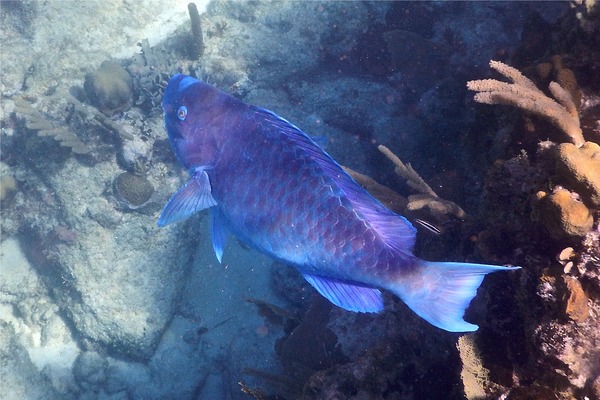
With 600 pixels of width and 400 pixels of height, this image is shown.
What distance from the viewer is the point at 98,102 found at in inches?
234

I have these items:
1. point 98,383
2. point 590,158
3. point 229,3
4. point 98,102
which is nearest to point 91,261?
point 98,383

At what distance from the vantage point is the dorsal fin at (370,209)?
1.91 meters

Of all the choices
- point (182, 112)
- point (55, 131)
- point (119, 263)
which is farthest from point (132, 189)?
point (182, 112)

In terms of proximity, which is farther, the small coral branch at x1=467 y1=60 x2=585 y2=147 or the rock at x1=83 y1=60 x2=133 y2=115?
the rock at x1=83 y1=60 x2=133 y2=115

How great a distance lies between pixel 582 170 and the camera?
5.94ft

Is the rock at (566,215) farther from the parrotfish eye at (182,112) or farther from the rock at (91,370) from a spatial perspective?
the rock at (91,370)

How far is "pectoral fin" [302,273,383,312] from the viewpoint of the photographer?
203 centimetres

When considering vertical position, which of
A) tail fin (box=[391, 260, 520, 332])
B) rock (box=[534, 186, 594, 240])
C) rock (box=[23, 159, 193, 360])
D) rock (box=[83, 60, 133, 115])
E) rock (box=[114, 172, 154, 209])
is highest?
rock (box=[534, 186, 594, 240])

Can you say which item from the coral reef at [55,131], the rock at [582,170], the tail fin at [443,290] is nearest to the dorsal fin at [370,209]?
the tail fin at [443,290]

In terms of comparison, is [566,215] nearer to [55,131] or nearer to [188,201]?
[188,201]

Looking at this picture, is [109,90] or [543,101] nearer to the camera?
[543,101]

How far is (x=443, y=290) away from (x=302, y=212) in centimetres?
79

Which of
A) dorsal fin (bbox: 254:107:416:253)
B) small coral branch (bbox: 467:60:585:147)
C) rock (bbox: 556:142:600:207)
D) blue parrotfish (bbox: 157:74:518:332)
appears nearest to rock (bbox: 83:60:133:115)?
blue parrotfish (bbox: 157:74:518:332)

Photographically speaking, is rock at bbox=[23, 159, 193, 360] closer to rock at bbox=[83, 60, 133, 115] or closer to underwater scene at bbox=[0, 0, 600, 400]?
underwater scene at bbox=[0, 0, 600, 400]
